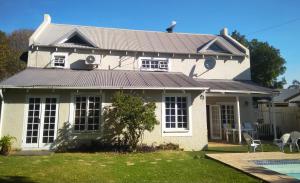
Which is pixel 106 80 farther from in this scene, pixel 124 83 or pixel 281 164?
pixel 281 164

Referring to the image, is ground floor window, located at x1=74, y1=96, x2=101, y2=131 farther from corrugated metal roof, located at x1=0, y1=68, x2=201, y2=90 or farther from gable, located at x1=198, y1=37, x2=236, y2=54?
gable, located at x1=198, y1=37, x2=236, y2=54

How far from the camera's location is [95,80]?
45.6 ft

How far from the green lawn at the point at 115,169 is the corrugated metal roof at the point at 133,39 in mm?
9218

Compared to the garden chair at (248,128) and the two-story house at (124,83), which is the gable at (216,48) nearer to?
the two-story house at (124,83)

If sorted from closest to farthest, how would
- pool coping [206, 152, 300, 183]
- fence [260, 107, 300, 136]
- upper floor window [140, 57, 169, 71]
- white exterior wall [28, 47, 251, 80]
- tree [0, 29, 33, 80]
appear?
pool coping [206, 152, 300, 183] → white exterior wall [28, 47, 251, 80] → upper floor window [140, 57, 169, 71] → fence [260, 107, 300, 136] → tree [0, 29, 33, 80]

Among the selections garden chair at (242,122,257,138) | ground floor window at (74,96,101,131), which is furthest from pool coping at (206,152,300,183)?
ground floor window at (74,96,101,131)

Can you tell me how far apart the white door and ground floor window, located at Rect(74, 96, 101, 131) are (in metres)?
9.00

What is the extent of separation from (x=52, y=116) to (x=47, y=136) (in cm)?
108

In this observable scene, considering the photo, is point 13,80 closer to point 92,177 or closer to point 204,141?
point 92,177

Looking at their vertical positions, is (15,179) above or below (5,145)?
below

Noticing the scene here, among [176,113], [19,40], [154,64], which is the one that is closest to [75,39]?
[154,64]

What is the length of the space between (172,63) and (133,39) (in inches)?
160

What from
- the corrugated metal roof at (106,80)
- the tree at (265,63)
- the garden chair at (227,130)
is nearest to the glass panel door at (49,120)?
the corrugated metal roof at (106,80)

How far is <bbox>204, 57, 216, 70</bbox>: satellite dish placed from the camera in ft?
62.7
